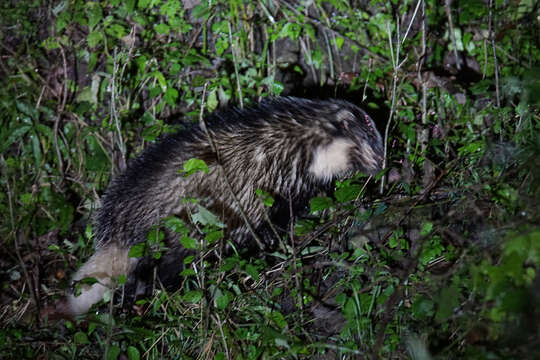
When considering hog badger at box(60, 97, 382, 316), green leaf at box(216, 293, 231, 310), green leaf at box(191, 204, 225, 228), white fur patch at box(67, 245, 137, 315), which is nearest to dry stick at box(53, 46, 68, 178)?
hog badger at box(60, 97, 382, 316)

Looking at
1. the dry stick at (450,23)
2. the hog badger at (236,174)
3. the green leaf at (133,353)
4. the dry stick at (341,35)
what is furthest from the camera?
the dry stick at (341,35)

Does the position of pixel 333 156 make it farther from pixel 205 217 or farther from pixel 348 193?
pixel 205 217

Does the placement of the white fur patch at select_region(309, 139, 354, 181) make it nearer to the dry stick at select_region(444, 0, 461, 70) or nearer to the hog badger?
the hog badger

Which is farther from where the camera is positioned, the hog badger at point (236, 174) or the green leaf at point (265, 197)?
the hog badger at point (236, 174)

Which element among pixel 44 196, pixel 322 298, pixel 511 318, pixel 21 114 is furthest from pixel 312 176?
pixel 21 114

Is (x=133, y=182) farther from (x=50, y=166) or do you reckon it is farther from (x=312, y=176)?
(x=50, y=166)

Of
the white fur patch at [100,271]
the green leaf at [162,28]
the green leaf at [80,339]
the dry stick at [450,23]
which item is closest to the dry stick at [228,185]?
the white fur patch at [100,271]

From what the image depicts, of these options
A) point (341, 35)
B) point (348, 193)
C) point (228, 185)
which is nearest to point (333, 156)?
point (348, 193)

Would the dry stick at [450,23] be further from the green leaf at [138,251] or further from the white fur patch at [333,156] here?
the green leaf at [138,251]

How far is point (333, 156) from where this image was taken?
3.23m

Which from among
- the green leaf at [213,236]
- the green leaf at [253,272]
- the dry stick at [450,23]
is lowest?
the green leaf at [253,272]

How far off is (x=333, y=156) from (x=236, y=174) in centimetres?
70

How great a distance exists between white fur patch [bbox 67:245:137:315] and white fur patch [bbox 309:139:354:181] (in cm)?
143

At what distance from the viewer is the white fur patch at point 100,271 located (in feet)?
10.1
